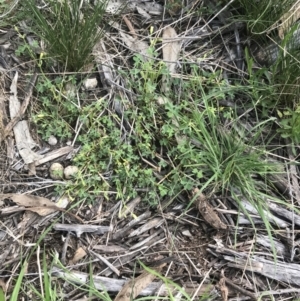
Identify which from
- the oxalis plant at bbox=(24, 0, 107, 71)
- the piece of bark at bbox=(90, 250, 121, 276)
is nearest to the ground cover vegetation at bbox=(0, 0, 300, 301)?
the oxalis plant at bbox=(24, 0, 107, 71)

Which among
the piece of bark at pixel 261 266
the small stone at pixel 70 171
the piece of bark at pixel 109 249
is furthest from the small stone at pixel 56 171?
the piece of bark at pixel 261 266

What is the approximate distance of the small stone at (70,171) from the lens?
1.90m

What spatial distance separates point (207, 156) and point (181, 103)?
0.23 metres

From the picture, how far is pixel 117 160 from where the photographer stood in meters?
1.90

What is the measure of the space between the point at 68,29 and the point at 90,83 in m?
0.23

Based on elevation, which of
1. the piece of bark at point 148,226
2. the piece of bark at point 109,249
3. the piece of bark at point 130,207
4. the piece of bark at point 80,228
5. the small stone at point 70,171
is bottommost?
the piece of bark at point 109,249

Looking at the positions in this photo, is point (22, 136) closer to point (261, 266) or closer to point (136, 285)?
point (136, 285)

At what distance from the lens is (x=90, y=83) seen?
6.61ft

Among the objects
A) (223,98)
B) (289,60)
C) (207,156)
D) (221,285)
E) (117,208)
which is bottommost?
(221,285)

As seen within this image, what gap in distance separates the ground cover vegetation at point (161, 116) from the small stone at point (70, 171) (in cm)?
2

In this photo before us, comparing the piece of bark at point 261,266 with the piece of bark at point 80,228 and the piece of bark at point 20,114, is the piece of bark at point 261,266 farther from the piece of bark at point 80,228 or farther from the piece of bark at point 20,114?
the piece of bark at point 20,114

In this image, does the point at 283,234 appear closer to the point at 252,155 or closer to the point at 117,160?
the point at 252,155

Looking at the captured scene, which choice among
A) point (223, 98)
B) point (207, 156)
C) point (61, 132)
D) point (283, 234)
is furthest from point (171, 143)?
point (283, 234)

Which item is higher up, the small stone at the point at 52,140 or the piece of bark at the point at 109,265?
the small stone at the point at 52,140
